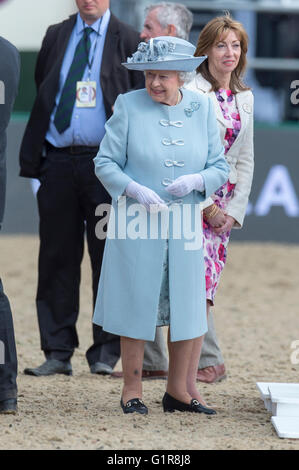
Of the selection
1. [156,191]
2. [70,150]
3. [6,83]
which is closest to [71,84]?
[70,150]

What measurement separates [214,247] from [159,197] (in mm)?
670

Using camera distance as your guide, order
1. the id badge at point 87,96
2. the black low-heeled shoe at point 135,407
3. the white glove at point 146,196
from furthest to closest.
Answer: the id badge at point 87,96 → the black low-heeled shoe at point 135,407 → the white glove at point 146,196

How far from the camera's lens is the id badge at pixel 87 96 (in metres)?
4.90

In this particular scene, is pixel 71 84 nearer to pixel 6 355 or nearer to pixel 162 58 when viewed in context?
pixel 162 58

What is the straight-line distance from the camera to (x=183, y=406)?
4113mm

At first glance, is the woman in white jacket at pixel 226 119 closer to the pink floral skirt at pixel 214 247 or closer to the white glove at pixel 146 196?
the pink floral skirt at pixel 214 247

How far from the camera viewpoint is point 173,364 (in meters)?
4.08

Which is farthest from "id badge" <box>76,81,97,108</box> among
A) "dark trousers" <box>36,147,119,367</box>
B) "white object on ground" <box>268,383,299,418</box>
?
"white object on ground" <box>268,383,299,418</box>

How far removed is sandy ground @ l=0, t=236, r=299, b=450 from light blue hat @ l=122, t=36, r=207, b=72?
53.3 inches

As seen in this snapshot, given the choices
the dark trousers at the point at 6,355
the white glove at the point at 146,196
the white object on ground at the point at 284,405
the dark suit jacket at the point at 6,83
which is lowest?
the white object on ground at the point at 284,405

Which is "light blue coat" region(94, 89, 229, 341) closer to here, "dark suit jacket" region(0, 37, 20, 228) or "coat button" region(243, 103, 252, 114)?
"dark suit jacket" region(0, 37, 20, 228)

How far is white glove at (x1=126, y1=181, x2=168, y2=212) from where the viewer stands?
380 cm

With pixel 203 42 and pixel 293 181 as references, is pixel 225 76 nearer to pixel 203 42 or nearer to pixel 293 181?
pixel 203 42

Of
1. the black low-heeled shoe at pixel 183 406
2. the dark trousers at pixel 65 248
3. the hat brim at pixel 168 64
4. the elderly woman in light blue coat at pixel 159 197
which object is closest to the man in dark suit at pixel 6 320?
the elderly woman in light blue coat at pixel 159 197
